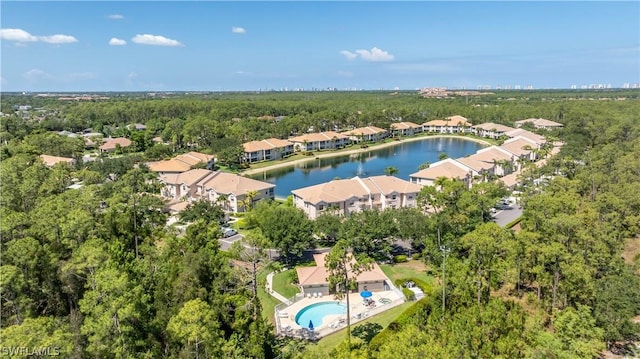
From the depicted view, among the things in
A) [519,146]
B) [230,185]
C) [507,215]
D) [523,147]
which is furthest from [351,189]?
[519,146]

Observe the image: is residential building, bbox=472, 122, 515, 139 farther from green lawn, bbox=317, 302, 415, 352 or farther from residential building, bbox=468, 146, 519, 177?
green lawn, bbox=317, 302, 415, 352

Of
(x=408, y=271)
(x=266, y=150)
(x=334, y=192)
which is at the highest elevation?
(x=334, y=192)

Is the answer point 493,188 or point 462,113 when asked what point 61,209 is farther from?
point 462,113

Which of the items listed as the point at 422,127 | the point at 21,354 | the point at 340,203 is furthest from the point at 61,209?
the point at 422,127

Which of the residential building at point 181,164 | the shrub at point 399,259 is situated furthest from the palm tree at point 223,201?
the shrub at point 399,259

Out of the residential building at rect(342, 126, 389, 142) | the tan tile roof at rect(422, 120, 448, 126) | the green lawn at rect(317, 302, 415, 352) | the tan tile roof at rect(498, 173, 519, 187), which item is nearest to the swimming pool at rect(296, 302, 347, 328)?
the green lawn at rect(317, 302, 415, 352)

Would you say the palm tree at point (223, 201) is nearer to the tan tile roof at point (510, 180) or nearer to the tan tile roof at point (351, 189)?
the tan tile roof at point (351, 189)

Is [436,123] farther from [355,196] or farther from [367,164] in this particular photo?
[355,196]
